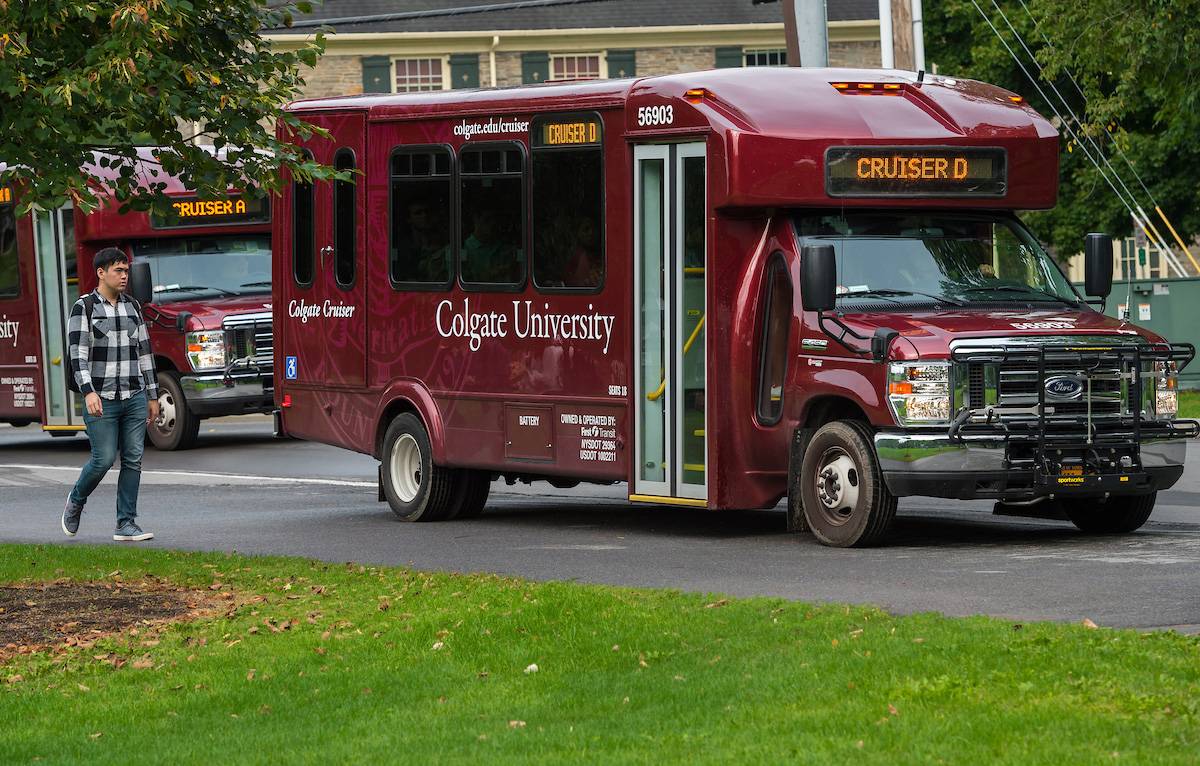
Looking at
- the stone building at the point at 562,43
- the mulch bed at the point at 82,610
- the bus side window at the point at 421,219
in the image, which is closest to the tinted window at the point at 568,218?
the bus side window at the point at 421,219

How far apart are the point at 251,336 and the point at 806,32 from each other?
6.73m

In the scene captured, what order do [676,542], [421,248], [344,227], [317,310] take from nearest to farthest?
1. [676,542]
2. [421,248]
3. [344,227]
4. [317,310]

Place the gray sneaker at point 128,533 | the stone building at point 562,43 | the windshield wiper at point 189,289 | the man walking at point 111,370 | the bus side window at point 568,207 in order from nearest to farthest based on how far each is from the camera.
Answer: the man walking at point 111,370 < the gray sneaker at point 128,533 < the bus side window at point 568,207 < the windshield wiper at point 189,289 < the stone building at point 562,43

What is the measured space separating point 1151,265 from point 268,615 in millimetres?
49961

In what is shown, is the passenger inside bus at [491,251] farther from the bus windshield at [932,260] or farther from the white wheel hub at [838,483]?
the white wheel hub at [838,483]

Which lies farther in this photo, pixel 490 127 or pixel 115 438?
pixel 490 127

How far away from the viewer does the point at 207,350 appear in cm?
2364

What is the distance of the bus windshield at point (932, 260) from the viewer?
13.0m

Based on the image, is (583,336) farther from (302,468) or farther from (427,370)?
(302,468)

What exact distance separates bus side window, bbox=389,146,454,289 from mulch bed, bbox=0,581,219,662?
14.9ft

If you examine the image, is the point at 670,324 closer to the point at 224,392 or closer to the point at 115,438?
the point at 115,438

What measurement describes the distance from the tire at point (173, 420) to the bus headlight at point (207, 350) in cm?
35

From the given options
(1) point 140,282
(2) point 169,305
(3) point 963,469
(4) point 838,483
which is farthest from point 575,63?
(3) point 963,469

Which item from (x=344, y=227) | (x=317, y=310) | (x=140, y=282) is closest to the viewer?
(x=344, y=227)
